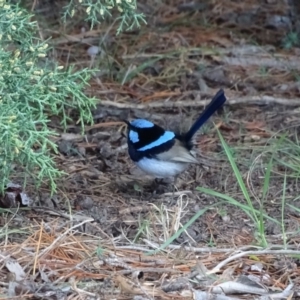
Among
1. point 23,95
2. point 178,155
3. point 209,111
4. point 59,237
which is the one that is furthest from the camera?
point 209,111

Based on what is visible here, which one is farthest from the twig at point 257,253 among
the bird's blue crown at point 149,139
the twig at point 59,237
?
Answer: the bird's blue crown at point 149,139

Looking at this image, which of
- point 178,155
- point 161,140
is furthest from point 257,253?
point 161,140

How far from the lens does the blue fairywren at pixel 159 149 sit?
457cm

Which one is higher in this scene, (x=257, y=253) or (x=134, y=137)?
(x=257, y=253)

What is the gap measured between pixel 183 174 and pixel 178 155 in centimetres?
24

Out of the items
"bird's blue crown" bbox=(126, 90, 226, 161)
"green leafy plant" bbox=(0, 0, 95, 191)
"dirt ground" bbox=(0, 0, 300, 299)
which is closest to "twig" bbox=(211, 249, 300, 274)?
"dirt ground" bbox=(0, 0, 300, 299)

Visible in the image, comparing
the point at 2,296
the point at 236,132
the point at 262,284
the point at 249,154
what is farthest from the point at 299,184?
the point at 2,296

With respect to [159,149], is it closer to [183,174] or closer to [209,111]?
[183,174]

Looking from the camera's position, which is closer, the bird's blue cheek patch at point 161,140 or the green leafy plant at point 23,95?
the green leafy plant at point 23,95

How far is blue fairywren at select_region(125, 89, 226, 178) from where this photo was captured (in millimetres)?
4566

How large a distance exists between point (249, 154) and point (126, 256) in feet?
5.09

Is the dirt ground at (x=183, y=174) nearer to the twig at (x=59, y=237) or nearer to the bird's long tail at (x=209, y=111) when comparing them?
the twig at (x=59, y=237)

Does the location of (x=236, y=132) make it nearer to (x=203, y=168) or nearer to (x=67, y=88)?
(x=203, y=168)

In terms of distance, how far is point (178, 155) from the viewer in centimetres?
457
